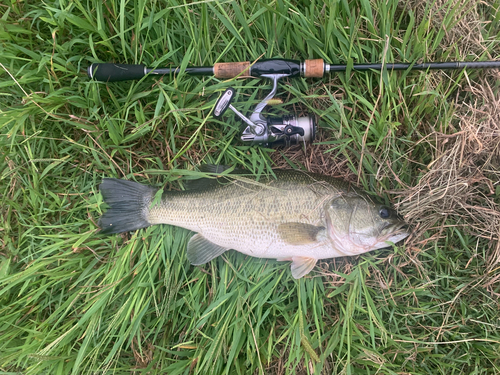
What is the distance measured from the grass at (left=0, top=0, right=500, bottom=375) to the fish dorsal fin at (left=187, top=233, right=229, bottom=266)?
12 centimetres

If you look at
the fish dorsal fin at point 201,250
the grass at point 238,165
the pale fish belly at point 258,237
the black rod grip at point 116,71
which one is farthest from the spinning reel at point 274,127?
the fish dorsal fin at point 201,250

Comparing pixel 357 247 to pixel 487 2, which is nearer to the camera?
pixel 357 247

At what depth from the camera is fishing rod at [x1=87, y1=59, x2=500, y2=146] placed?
2305 mm

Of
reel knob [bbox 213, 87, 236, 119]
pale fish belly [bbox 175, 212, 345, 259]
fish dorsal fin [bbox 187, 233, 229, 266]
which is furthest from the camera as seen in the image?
fish dorsal fin [bbox 187, 233, 229, 266]

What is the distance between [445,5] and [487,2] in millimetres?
515

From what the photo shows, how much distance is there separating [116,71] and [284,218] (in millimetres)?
1809

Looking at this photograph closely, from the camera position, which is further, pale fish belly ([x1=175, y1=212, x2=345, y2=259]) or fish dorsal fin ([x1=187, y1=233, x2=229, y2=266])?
fish dorsal fin ([x1=187, y1=233, x2=229, y2=266])

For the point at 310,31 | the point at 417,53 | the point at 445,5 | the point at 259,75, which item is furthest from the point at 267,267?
the point at 445,5

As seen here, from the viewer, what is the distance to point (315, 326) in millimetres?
2559

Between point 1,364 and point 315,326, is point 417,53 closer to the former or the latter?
point 315,326

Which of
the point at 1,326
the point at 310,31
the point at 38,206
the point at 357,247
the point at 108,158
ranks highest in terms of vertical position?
the point at 310,31

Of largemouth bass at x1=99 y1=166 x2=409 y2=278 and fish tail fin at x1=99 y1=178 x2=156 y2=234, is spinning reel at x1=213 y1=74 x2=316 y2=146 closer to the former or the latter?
largemouth bass at x1=99 y1=166 x2=409 y2=278

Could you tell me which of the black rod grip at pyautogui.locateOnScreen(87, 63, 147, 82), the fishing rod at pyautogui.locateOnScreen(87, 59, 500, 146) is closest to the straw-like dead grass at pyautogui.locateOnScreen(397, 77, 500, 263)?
the fishing rod at pyautogui.locateOnScreen(87, 59, 500, 146)

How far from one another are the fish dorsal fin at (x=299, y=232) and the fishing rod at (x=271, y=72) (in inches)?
26.7
